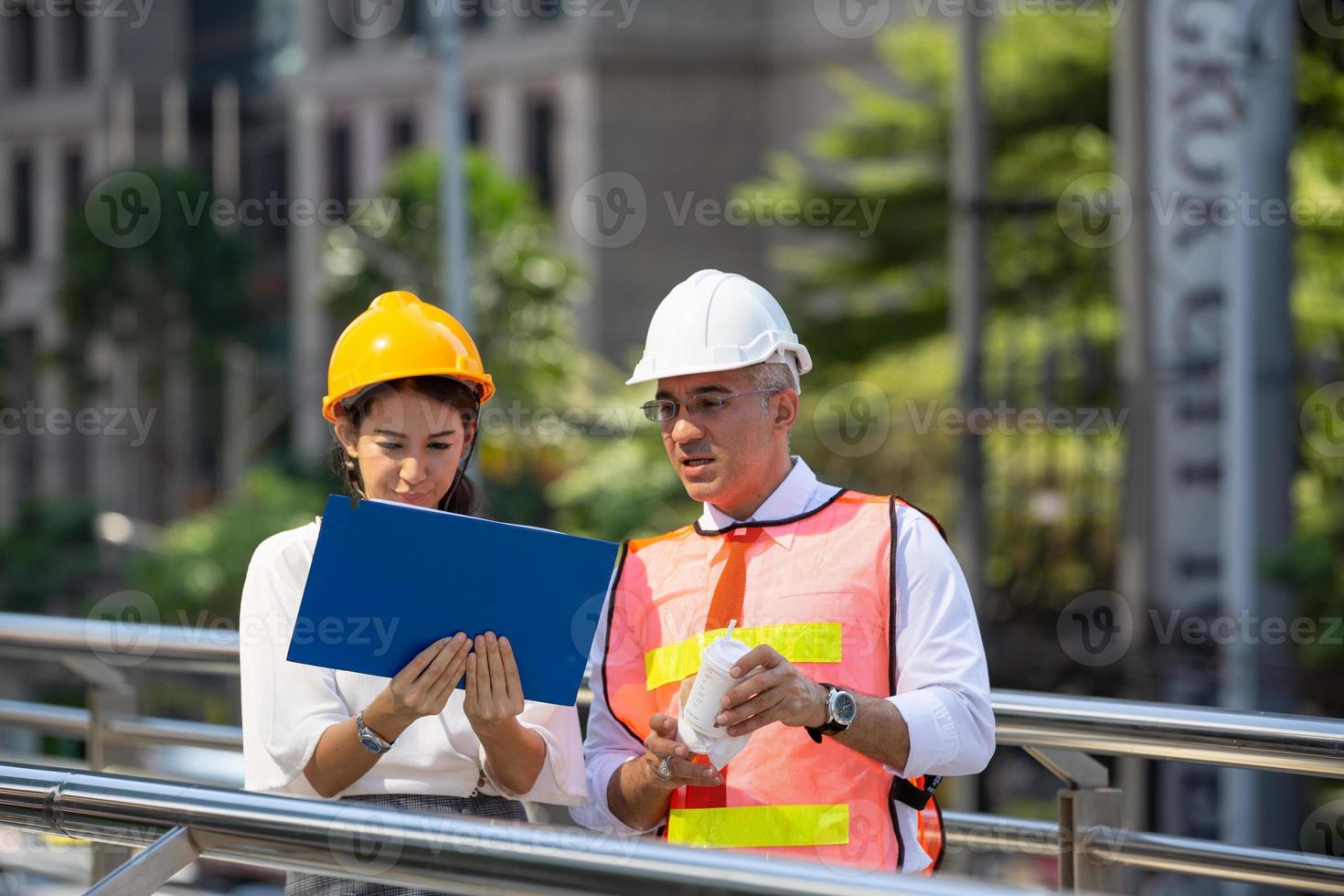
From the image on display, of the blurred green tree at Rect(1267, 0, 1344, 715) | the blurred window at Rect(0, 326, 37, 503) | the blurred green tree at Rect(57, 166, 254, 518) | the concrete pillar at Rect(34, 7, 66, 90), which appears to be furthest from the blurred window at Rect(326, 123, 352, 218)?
the blurred green tree at Rect(1267, 0, 1344, 715)

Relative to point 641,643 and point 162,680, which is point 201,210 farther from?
point 641,643

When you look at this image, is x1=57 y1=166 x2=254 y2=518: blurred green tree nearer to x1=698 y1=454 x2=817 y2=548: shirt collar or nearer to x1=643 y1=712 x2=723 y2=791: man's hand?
x1=698 y1=454 x2=817 y2=548: shirt collar

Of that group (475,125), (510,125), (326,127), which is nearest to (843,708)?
(510,125)

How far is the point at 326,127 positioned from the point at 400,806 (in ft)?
122

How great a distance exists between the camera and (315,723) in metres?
2.39

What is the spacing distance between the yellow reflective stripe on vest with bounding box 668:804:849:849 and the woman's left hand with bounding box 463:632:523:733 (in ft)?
1.13

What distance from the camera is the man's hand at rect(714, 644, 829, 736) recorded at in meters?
2.18

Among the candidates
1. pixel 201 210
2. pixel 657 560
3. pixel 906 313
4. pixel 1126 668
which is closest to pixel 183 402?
pixel 201 210

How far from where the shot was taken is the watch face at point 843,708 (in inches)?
87.6

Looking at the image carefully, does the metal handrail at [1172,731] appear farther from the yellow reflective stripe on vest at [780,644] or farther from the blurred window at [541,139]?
the blurred window at [541,139]

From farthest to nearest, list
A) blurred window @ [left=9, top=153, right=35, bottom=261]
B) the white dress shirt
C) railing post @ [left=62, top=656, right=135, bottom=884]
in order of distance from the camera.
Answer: blurred window @ [left=9, top=153, right=35, bottom=261] < railing post @ [left=62, top=656, right=135, bottom=884] < the white dress shirt

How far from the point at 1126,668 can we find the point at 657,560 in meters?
7.24

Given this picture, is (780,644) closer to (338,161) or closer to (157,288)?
(157,288)

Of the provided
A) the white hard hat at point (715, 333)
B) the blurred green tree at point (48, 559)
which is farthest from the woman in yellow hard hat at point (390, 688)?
the blurred green tree at point (48, 559)
